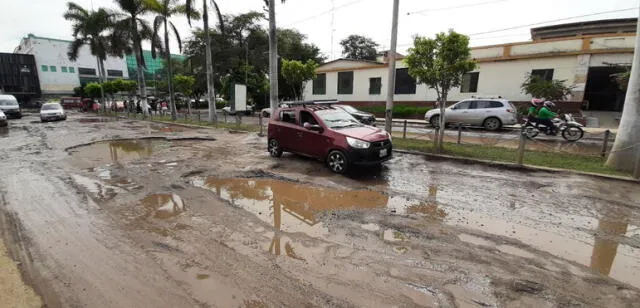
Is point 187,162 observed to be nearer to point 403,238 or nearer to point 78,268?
point 78,268

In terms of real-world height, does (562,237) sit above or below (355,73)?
below

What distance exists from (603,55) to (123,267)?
80.5ft

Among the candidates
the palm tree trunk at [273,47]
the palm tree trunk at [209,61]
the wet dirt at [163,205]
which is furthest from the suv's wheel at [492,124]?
the palm tree trunk at [209,61]

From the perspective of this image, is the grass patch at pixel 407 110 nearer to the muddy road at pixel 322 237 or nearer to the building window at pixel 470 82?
the building window at pixel 470 82

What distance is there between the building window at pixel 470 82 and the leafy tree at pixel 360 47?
27.5 metres

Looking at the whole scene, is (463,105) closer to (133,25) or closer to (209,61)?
(209,61)

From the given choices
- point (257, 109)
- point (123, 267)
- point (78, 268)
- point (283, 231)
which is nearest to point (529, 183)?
point (283, 231)

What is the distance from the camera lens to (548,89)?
59.0ft

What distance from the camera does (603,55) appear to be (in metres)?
17.9

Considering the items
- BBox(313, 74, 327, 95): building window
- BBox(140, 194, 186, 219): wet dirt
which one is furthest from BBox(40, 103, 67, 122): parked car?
BBox(140, 194, 186, 219): wet dirt

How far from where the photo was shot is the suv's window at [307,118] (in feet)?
26.8

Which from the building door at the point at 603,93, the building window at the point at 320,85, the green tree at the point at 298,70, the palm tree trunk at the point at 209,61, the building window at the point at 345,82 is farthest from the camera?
the building window at the point at 320,85

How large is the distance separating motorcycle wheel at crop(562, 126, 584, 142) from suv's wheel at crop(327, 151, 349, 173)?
9613 millimetres

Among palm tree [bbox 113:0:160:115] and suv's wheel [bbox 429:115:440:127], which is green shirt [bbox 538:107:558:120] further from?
palm tree [bbox 113:0:160:115]
